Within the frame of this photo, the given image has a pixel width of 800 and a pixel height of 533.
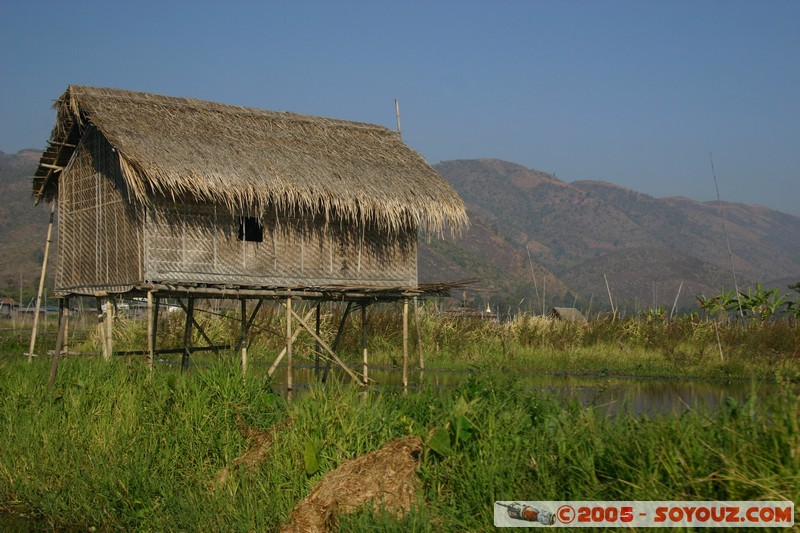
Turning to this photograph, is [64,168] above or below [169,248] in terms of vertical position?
above

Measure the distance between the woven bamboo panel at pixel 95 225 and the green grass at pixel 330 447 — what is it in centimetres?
255

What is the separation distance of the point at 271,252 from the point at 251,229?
0.65 metres

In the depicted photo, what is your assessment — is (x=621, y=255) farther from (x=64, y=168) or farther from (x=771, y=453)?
(x=771, y=453)

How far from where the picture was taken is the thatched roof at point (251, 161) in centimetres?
1367

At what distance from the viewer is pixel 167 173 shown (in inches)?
522

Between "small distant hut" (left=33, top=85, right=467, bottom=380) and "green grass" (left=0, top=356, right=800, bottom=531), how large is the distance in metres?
2.75

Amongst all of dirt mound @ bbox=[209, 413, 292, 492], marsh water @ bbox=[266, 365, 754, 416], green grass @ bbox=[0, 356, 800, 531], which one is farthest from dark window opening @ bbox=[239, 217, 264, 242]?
dirt mound @ bbox=[209, 413, 292, 492]

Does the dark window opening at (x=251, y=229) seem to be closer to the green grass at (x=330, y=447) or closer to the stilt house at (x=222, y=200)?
the stilt house at (x=222, y=200)

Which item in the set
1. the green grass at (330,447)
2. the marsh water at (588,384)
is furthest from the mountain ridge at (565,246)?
the green grass at (330,447)

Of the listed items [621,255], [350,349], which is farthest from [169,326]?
[621,255]

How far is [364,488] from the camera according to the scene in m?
7.02

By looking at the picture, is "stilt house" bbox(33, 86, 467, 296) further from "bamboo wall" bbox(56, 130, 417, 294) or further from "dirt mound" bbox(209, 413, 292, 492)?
"dirt mound" bbox(209, 413, 292, 492)

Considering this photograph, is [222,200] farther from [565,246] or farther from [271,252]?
[565,246]

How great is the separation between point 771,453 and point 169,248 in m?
10.3
